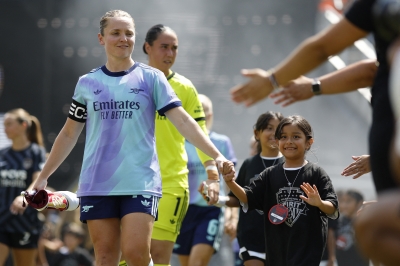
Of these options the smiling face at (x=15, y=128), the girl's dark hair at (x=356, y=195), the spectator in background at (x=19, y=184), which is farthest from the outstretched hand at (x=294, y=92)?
the girl's dark hair at (x=356, y=195)

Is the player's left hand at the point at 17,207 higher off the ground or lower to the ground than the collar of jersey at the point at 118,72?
lower

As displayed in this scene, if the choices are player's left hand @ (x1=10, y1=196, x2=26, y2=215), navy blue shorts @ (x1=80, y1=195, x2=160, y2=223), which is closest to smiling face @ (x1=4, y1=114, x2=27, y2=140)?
player's left hand @ (x1=10, y1=196, x2=26, y2=215)

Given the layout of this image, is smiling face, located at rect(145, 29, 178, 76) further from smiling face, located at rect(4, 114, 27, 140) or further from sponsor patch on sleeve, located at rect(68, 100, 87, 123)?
smiling face, located at rect(4, 114, 27, 140)

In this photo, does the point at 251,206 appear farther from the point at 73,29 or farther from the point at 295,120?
the point at 73,29

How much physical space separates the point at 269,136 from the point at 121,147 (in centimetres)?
186

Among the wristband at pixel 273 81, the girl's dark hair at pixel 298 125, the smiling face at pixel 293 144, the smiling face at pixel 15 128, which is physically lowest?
the smiling face at pixel 293 144

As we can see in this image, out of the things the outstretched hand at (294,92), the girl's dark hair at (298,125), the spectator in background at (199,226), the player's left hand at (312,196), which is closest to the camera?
the outstretched hand at (294,92)

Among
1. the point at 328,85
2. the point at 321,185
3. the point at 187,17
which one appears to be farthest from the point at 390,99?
the point at 187,17

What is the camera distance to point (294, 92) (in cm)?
360

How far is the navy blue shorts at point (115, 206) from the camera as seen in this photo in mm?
4789

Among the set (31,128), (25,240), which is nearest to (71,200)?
(25,240)

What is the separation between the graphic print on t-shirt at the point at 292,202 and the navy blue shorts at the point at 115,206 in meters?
0.98

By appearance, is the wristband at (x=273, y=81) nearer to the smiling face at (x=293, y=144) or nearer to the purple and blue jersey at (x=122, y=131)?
the purple and blue jersey at (x=122, y=131)

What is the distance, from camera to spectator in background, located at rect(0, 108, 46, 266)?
7.82 m
